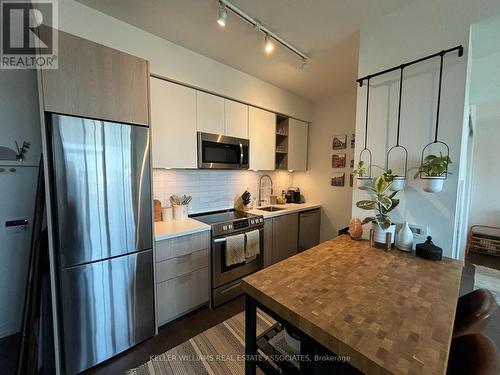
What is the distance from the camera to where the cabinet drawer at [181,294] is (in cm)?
182

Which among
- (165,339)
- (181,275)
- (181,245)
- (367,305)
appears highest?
(367,305)

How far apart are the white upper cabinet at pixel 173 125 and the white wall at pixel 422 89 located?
1.67 m

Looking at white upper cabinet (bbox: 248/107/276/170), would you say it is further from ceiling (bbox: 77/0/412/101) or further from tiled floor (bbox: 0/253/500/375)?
tiled floor (bbox: 0/253/500/375)

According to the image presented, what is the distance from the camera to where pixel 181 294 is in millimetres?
1932

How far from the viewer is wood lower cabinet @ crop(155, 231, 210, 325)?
179 cm

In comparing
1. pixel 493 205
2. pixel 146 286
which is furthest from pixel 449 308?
pixel 493 205

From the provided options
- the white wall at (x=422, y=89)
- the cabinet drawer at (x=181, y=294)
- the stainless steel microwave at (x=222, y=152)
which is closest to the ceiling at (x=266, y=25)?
the white wall at (x=422, y=89)

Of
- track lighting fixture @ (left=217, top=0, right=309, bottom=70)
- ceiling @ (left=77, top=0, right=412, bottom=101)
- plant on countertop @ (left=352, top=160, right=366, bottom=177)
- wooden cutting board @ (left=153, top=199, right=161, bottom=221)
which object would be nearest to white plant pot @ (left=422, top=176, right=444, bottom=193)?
plant on countertop @ (left=352, top=160, right=366, bottom=177)

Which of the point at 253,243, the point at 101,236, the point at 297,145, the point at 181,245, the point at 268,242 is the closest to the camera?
the point at 101,236

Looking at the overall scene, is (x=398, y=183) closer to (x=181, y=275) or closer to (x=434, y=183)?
(x=434, y=183)

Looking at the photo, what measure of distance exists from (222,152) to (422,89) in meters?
1.89

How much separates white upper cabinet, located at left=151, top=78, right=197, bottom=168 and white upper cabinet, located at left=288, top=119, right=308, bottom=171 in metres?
1.66

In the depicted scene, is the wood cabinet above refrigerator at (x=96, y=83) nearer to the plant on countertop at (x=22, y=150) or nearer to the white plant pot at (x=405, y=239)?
the plant on countertop at (x=22, y=150)

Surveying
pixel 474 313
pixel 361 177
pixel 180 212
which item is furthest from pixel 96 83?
pixel 474 313
